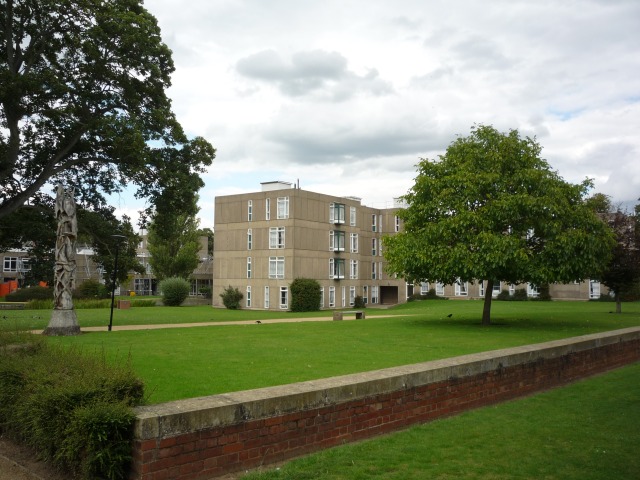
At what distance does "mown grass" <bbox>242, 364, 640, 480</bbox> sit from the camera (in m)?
6.12

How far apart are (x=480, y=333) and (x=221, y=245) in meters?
39.6

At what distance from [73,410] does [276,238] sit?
151ft

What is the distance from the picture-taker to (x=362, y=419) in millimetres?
7328

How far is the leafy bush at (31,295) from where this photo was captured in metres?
53.0

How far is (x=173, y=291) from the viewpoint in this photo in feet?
180

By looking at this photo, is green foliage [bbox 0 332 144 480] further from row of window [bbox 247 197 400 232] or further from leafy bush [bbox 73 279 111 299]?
leafy bush [bbox 73 279 111 299]

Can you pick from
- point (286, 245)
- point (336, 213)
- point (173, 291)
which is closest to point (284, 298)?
point (286, 245)

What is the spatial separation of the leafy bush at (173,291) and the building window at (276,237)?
965 centimetres

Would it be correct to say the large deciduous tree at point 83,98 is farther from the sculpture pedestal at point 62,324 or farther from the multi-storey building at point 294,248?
the multi-storey building at point 294,248

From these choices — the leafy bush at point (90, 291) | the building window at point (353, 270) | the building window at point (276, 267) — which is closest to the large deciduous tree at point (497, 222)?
the building window at point (276, 267)

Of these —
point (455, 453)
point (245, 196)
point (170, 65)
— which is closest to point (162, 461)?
point (455, 453)

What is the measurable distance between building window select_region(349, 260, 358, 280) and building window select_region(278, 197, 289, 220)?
9.16m

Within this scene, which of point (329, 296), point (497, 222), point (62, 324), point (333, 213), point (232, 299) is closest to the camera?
point (62, 324)

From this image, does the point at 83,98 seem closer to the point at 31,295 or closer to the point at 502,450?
the point at 502,450
